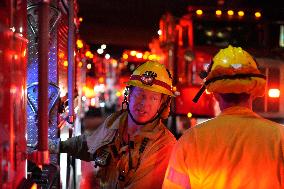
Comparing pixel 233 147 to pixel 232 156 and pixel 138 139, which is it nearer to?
pixel 232 156

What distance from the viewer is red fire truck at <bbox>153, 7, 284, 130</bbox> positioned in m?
12.9

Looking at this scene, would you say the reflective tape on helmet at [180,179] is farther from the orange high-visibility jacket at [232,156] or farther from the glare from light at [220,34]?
the glare from light at [220,34]

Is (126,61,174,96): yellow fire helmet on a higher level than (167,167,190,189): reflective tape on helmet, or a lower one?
higher

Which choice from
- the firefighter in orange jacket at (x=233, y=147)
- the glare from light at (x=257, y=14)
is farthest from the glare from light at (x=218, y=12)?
the firefighter in orange jacket at (x=233, y=147)

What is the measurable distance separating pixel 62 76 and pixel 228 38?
338 inches

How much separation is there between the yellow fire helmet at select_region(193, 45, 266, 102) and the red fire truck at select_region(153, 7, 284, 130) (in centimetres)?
975

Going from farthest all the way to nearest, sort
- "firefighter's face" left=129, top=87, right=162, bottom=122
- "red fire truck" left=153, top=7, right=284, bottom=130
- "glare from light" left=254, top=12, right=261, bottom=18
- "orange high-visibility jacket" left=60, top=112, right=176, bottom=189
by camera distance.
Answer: "glare from light" left=254, top=12, right=261, bottom=18 → "red fire truck" left=153, top=7, right=284, bottom=130 → "firefighter's face" left=129, top=87, right=162, bottom=122 → "orange high-visibility jacket" left=60, top=112, right=176, bottom=189

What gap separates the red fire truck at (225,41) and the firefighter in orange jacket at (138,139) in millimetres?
8732

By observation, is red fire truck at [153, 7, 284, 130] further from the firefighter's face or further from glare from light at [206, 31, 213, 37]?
the firefighter's face

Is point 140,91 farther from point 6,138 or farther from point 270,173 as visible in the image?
point 6,138

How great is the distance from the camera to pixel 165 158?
141 inches

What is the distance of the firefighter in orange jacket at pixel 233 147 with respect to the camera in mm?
2641

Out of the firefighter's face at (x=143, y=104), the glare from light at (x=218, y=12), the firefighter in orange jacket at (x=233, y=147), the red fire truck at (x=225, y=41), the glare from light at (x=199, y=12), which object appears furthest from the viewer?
the glare from light at (x=218, y=12)

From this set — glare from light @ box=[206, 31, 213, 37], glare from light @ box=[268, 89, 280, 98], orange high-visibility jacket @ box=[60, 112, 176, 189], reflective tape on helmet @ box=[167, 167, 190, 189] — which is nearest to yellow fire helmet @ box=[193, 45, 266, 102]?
reflective tape on helmet @ box=[167, 167, 190, 189]
